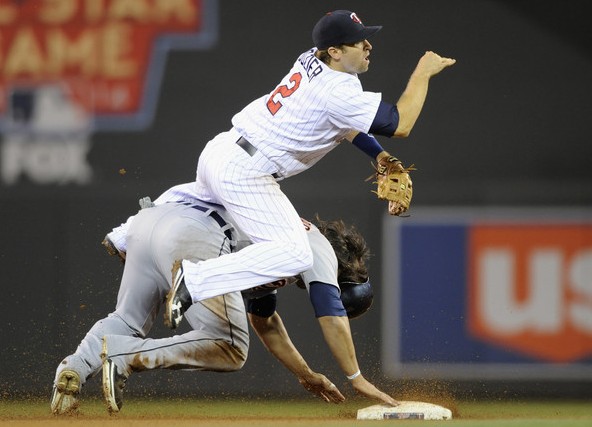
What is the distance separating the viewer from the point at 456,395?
6969 millimetres

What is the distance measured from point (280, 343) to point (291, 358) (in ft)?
0.25

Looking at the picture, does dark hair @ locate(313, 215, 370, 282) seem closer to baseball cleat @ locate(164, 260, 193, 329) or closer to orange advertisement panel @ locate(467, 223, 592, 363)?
baseball cleat @ locate(164, 260, 193, 329)

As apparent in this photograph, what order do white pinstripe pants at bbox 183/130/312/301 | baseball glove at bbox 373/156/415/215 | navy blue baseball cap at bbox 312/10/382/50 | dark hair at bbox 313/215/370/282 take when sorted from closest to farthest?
white pinstripe pants at bbox 183/130/312/301
navy blue baseball cap at bbox 312/10/382/50
baseball glove at bbox 373/156/415/215
dark hair at bbox 313/215/370/282

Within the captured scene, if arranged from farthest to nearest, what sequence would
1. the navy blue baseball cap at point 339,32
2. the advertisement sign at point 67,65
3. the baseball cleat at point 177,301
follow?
the advertisement sign at point 67,65 → the navy blue baseball cap at point 339,32 → the baseball cleat at point 177,301

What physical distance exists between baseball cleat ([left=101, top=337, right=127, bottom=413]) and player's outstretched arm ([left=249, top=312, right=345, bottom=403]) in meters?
0.77

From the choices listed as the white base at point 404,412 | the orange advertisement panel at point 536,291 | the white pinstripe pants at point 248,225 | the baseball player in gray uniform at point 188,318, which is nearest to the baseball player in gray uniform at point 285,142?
the white pinstripe pants at point 248,225

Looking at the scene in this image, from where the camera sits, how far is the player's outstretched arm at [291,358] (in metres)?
5.28

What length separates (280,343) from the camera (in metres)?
5.35

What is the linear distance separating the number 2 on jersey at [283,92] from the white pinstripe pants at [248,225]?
7.0 inches

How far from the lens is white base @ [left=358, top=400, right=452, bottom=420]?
200 inches

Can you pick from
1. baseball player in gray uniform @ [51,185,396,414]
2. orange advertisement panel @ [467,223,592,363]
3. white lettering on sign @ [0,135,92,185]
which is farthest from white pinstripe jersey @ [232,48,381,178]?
orange advertisement panel @ [467,223,592,363]

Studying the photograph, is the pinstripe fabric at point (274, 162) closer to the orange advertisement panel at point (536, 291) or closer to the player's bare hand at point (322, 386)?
the player's bare hand at point (322, 386)

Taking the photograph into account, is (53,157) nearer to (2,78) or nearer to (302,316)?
(2,78)

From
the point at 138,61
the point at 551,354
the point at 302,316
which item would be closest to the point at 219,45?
the point at 138,61
